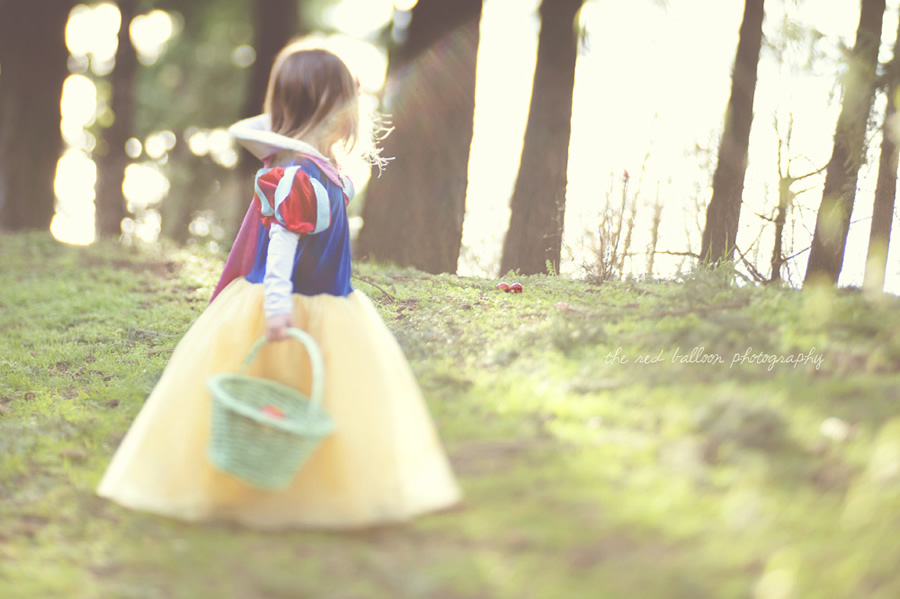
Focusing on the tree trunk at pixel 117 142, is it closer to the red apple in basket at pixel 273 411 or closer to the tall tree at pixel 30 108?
the tall tree at pixel 30 108

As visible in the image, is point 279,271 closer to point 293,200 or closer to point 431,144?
point 293,200

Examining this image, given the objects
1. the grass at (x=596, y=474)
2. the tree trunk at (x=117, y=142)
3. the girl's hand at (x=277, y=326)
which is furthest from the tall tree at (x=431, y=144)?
the tree trunk at (x=117, y=142)

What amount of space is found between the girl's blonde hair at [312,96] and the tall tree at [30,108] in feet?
36.1

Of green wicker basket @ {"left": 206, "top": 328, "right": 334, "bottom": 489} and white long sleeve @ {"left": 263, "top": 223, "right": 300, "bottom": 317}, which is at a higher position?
white long sleeve @ {"left": 263, "top": 223, "right": 300, "bottom": 317}

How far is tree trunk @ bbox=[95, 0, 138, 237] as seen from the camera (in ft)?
42.2

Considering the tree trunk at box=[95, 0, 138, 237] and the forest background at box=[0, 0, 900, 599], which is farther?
the tree trunk at box=[95, 0, 138, 237]

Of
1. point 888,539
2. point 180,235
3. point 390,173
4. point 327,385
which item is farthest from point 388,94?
point 180,235

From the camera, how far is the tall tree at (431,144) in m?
7.92

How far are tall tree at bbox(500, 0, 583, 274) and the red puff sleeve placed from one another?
4.04 meters

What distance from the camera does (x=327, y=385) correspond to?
124 inches

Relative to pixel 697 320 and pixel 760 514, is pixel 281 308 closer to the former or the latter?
pixel 760 514

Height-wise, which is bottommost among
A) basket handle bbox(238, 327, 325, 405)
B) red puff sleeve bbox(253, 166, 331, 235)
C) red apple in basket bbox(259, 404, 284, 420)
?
red apple in basket bbox(259, 404, 284, 420)

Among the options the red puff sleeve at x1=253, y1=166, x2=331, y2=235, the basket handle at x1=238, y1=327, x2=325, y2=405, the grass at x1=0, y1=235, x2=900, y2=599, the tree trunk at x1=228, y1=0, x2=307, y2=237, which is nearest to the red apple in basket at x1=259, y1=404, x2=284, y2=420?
the basket handle at x1=238, y1=327, x2=325, y2=405

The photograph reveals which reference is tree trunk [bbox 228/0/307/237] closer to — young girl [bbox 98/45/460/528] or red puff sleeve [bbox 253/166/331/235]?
young girl [bbox 98/45/460/528]
